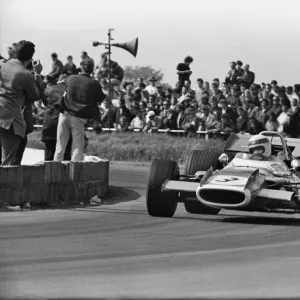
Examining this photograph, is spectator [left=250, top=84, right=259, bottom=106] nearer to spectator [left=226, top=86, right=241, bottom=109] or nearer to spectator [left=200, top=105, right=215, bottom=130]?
spectator [left=226, top=86, right=241, bottom=109]

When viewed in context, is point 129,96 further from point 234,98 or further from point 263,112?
point 263,112

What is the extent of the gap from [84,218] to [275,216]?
9.30 ft

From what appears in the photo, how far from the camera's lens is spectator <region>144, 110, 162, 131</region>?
82.8 ft

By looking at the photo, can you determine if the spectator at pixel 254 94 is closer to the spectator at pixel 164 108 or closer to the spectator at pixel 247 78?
the spectator at pixel 247 78

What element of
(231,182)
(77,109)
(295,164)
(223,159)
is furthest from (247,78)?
(231,182)

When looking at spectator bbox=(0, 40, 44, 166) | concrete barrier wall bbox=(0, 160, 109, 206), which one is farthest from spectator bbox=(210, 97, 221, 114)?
spectator bbox=(0, 40, 44, 166)

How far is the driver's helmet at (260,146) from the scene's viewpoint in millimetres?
13531

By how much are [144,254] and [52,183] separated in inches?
176

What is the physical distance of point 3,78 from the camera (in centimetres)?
1297

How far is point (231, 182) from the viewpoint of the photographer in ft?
40.1

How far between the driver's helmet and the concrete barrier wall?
217 centimetres

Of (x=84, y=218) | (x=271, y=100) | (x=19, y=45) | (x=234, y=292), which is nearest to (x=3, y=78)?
(x=19, y=45)

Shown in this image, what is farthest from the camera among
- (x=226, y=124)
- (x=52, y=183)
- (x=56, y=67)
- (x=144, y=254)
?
(x=56, y=67)

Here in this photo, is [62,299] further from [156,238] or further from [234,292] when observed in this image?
[156,238]
